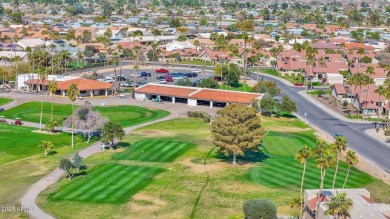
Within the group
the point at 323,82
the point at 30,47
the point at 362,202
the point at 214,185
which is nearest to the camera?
the point at 362,202

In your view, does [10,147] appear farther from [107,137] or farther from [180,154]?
[180,154]

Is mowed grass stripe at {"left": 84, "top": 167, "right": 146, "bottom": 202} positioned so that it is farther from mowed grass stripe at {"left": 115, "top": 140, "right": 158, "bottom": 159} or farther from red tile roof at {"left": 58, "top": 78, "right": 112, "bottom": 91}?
red tile roof at {"left": 58, "top": 78, "right": 112, "bottom": 91}

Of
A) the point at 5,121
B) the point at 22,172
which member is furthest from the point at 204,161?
the point at 5,121

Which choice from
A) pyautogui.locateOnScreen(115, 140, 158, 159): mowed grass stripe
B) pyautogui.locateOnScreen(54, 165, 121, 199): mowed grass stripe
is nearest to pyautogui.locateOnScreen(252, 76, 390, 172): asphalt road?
pyautogui.locateOnScreen(115, 140, 158, 159): mowed grass stripe

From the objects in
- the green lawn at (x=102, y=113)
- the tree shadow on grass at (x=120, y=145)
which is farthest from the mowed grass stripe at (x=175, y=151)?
the green lawn at (x=102, y=113)

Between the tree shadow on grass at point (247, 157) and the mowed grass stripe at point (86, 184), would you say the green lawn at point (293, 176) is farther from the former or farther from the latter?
the mowed grass stripe at point (86, 184)

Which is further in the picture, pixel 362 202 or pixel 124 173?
pixel 124 173
